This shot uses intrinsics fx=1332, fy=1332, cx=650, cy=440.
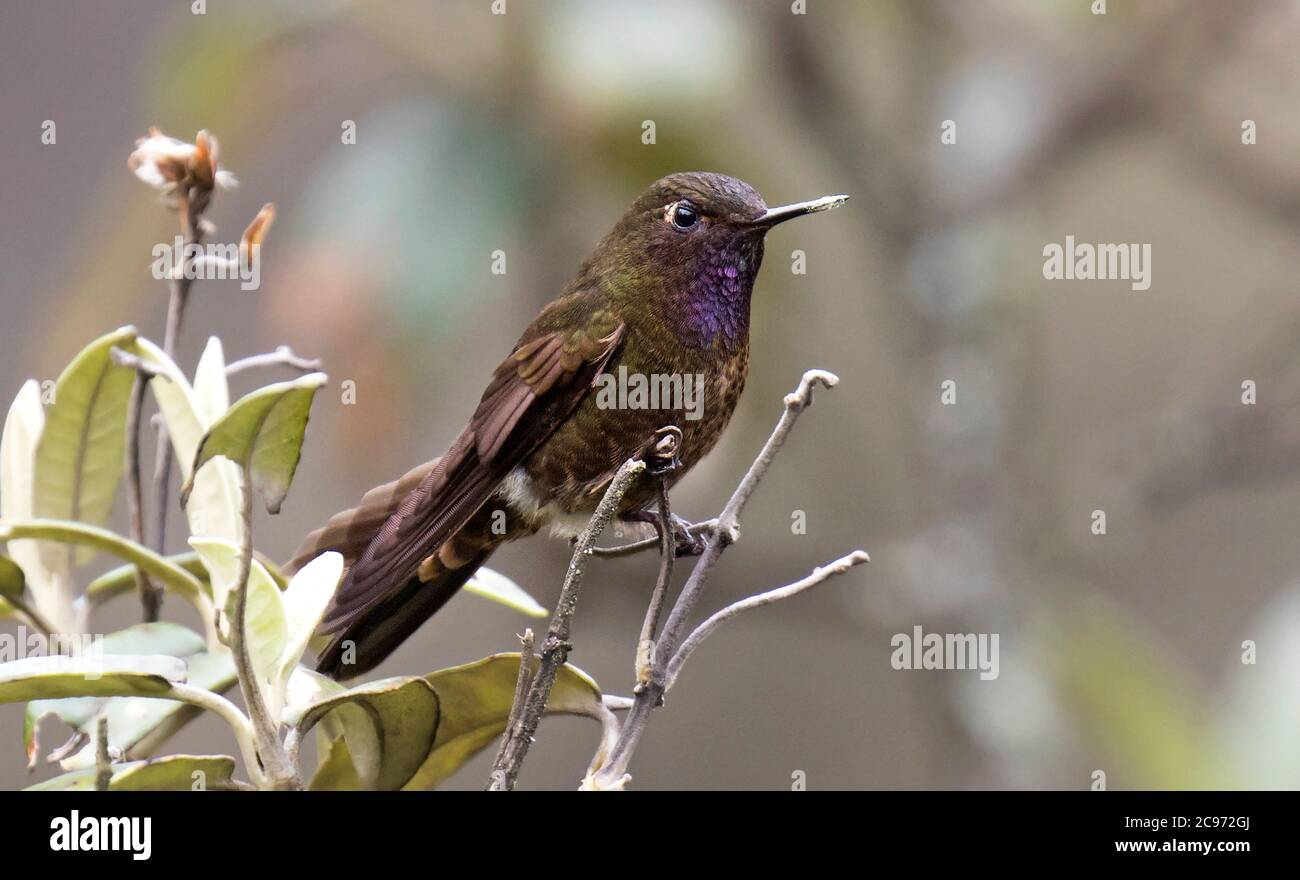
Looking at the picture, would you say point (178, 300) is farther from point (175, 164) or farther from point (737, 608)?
point (737, 608)

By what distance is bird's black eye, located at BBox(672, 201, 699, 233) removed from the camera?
200 centimetres

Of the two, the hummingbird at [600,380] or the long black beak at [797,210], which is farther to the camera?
the hummingbird at [600,380]

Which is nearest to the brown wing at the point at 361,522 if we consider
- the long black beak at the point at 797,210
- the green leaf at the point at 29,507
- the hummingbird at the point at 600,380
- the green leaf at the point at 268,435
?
the hummingbird at the point at 600,380

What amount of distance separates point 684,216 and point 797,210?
320 millimetres

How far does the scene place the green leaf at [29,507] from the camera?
1337mm

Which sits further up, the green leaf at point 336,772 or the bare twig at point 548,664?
the bare twig at point 548,664

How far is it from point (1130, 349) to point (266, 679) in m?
3.69

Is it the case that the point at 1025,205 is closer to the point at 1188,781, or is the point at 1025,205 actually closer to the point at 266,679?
the point at 1188,781

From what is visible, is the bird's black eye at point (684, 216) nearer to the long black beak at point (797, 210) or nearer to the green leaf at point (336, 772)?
the long black beak at point (797, 210)

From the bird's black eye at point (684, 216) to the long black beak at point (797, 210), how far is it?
0.36ft

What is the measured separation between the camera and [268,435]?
1160 millimetres

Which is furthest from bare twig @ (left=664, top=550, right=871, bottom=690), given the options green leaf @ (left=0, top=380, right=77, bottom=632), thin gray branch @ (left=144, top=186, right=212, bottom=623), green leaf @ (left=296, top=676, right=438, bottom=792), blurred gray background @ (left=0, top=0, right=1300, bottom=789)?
blurred gray background @ (left=0, top=0, right=1300, bottom=789)

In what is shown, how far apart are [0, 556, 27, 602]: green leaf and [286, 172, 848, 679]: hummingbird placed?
41cm
